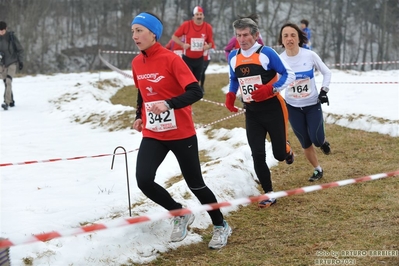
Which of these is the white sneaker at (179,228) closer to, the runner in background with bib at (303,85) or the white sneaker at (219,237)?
the white sneaker at (219,237)

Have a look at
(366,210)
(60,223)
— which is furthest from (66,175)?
(366,210)

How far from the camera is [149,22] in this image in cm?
434

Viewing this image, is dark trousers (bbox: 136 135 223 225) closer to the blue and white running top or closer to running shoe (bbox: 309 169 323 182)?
the blue and white running top

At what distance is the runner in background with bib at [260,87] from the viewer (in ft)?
17.3

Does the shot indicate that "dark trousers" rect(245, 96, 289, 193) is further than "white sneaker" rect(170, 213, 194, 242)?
Yes

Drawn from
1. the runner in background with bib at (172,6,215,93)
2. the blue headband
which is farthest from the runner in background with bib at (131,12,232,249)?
the runner in background with bib at (172,6,215,93)

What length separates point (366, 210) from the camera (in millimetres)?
5242

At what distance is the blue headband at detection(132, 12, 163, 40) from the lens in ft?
14.2

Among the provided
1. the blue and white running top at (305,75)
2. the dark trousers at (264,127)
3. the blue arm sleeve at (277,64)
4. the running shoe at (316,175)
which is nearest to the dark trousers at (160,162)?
the dark trousers at (264,127)

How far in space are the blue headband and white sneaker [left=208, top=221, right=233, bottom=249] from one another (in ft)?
5.71

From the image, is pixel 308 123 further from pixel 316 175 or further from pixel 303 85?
pixel 316 175

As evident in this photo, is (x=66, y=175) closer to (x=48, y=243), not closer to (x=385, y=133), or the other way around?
(x=48, y=243)

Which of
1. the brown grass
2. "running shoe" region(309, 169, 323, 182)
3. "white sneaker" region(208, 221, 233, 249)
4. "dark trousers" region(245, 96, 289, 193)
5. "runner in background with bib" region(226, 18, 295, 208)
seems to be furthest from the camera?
"running shoe" region(309, 169, 323, 182)

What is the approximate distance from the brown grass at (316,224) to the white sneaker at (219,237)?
0.19ft
